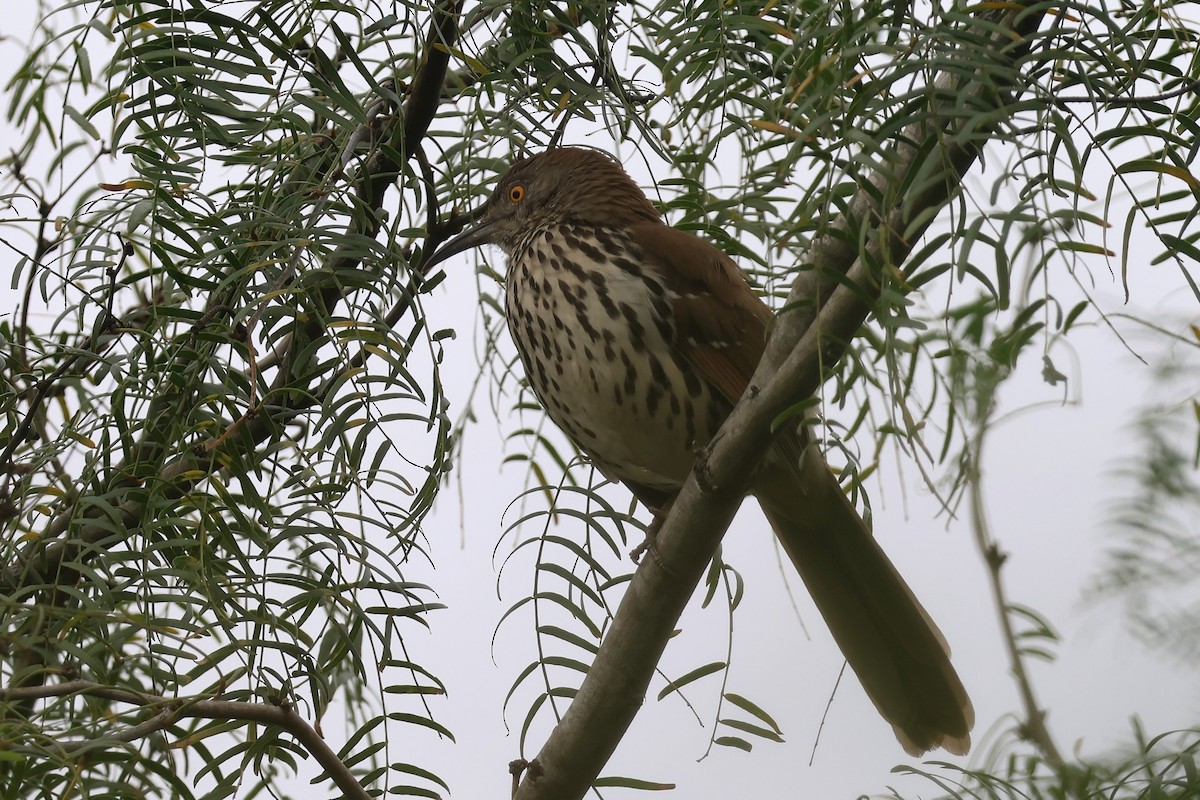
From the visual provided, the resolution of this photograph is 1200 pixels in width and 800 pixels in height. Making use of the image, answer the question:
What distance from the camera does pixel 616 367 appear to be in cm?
288

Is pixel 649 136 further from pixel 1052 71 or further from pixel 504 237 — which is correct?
pixel 504 237

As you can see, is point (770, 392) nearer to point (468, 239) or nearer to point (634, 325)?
point (634, 325)

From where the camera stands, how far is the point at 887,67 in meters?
1.39

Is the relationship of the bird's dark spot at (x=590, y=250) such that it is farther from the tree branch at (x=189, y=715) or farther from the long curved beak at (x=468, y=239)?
the tree branch at (x=189, y=715)

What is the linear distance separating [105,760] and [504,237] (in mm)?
2116

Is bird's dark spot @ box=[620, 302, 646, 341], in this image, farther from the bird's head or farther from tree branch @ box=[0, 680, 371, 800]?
tree branch @ box=[0, 680, 371, 800]

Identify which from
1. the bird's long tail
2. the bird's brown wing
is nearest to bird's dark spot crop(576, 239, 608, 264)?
the bird's brown wing

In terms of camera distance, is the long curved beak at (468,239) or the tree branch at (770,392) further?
the long curved beak at (468,239)

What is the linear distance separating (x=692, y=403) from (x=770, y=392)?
1.14 metres

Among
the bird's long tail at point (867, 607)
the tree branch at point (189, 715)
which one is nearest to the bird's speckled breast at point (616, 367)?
the bird's long tail at point (867, 607)

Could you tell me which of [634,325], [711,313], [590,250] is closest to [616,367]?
[634,325]

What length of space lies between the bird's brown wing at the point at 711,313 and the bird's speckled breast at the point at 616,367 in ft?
0.11

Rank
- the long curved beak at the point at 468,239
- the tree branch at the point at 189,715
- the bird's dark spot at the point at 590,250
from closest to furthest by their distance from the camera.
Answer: the tree branch at the point at 189,715, the bird's dark spot at the point at 590,250, the long curved beak at the point at 468,239

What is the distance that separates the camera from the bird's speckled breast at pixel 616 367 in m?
2.89
